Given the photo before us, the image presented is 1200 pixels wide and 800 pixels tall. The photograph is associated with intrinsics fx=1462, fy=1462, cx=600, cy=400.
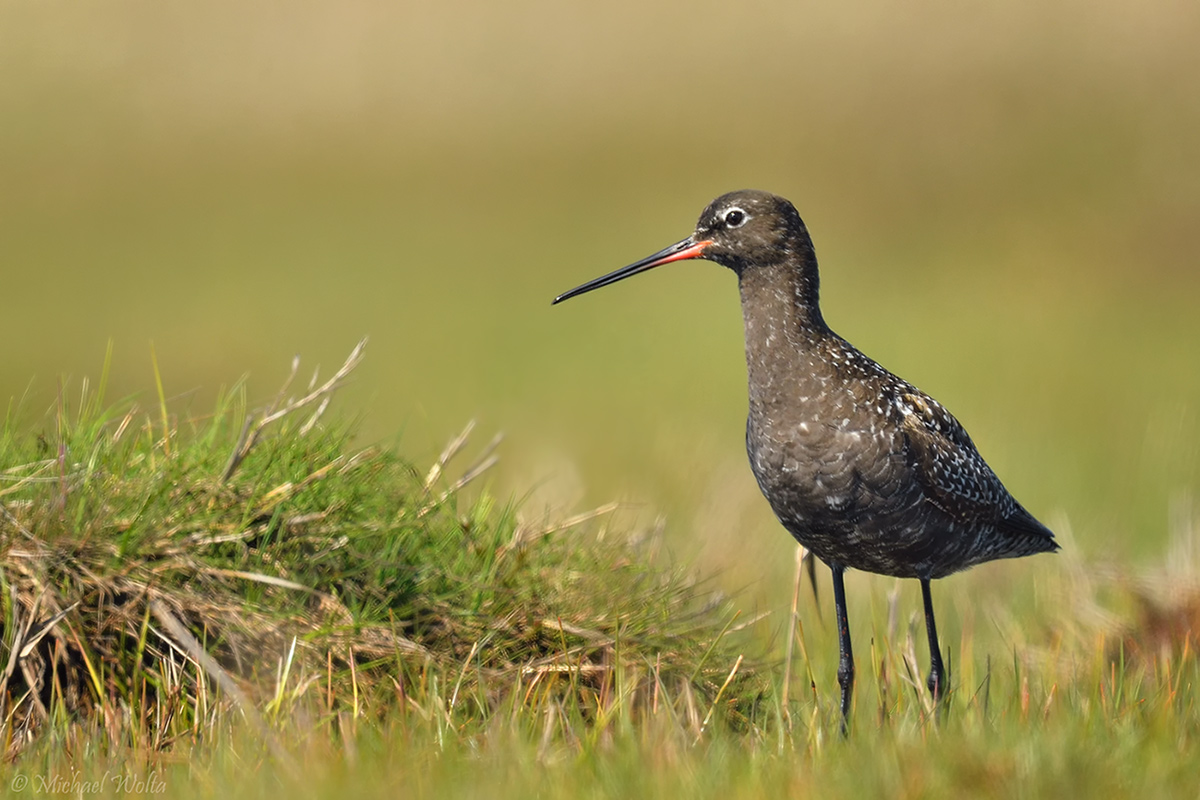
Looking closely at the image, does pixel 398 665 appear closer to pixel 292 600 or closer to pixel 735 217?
pixel 292 600

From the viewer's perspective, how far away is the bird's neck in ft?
19.4

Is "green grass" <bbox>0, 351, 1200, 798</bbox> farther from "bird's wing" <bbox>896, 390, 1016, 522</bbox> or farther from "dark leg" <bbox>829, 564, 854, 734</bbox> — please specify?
"bird's wing" <bbox>896, 390, 1016, 522</bbox>

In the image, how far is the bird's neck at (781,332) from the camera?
590 cm

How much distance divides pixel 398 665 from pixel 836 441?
6.15 ft

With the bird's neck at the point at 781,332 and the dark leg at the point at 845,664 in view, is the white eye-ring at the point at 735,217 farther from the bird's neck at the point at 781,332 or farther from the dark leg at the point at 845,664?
the dark leg at the point at 845,664

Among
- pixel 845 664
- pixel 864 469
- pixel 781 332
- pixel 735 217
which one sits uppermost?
pixel 735 217

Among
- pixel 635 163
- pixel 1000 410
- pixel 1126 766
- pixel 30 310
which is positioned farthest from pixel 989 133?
pixel 1126 766

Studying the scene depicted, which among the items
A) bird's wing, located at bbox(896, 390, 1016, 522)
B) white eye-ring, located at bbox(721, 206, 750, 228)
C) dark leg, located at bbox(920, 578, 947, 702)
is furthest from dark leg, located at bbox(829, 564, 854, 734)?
white eye-ring, located at bbox(721, 206, 750, 228)

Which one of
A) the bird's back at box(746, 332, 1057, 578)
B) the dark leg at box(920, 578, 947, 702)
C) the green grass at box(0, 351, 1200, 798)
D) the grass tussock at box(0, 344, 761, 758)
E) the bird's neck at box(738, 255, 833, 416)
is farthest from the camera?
the dark leg at box(920, 578, 947, 702)

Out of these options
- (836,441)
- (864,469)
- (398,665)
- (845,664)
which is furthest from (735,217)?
(398,665)

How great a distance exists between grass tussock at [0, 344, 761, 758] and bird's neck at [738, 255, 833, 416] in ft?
3.01

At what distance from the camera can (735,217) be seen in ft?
20.2

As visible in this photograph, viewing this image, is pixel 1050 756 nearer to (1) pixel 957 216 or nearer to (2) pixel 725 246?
(2) pixel 725 246

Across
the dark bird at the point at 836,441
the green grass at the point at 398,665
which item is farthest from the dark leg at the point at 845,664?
the green grass at the point at 398,665
